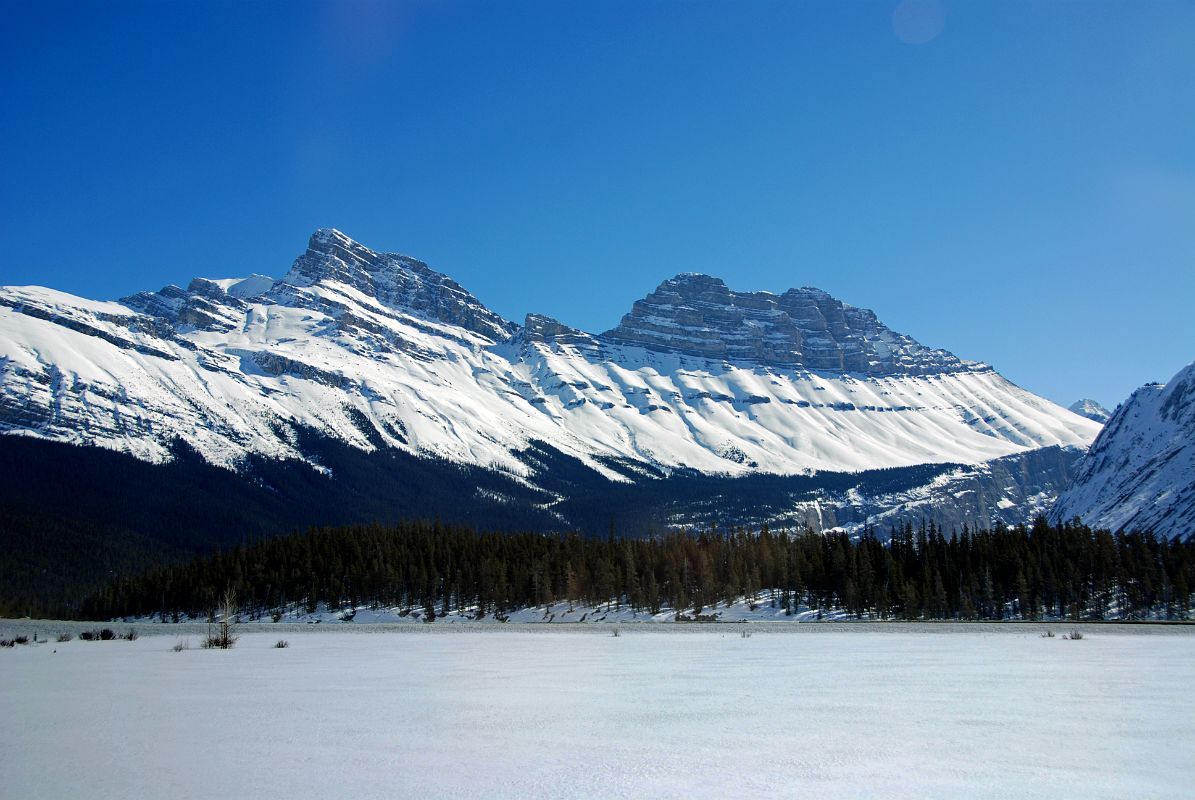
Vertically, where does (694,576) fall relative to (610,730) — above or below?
below

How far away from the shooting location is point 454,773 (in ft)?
37.9

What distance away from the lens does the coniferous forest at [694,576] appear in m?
97.7

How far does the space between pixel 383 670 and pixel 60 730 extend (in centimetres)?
1226

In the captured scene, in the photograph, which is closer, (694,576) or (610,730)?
(610,730)

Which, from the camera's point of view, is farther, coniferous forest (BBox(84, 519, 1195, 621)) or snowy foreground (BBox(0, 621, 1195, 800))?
coniferous forest (BBox(84, 519, 1195, 621))

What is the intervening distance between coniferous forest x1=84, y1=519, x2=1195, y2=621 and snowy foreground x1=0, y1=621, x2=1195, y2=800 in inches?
2966

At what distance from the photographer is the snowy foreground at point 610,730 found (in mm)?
10906

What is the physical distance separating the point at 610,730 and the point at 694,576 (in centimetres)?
10578

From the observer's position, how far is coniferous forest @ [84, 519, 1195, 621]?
320 feet

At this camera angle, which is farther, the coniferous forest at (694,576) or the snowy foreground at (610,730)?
the coniferous forest at (694,576)

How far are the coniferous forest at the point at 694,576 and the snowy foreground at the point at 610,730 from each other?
247 feet

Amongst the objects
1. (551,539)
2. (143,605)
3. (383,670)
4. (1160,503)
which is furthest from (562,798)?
(1160,503)

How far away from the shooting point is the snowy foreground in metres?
10.9

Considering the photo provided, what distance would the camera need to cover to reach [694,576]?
118 meters
